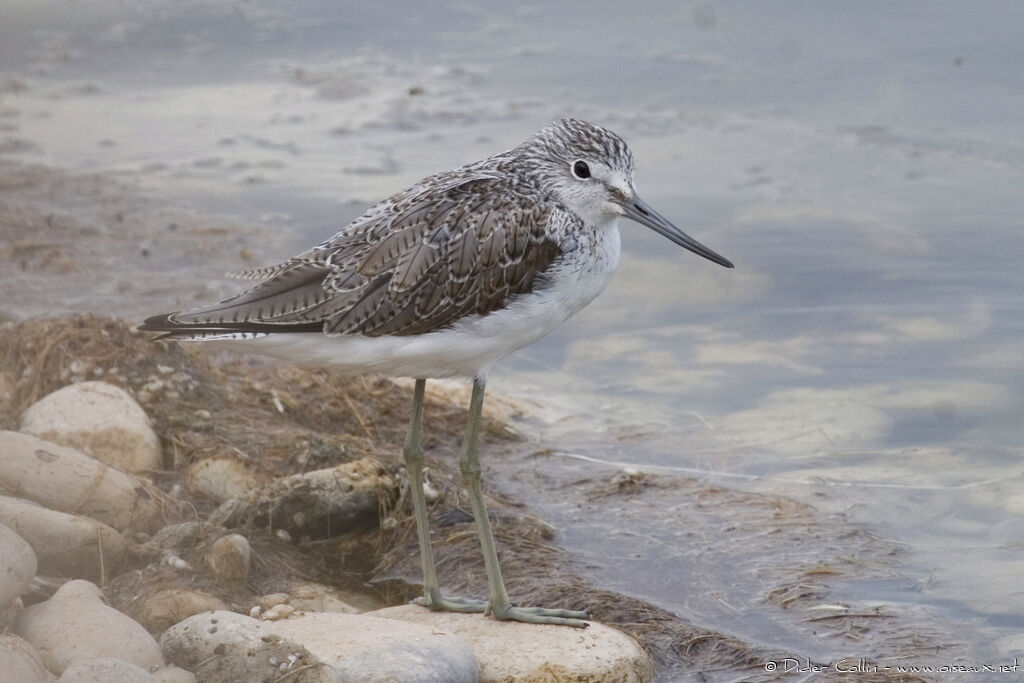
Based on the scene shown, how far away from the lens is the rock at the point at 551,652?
6033 millimetres

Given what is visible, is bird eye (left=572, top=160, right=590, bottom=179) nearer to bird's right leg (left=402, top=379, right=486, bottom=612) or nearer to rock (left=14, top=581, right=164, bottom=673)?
bird's right leg (left=402, top=379, right=486, bottom=612)

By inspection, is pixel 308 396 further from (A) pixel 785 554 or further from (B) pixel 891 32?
(B) pixel 891 32

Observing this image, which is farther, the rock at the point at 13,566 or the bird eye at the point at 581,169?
the bird eye at the point at 581,169

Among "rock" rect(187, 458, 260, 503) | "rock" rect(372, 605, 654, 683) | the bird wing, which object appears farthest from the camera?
"rock" rect(187, 458, 260, 503)

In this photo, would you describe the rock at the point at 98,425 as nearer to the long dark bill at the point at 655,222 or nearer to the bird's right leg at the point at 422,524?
the bird's right leg at the point at 422,524

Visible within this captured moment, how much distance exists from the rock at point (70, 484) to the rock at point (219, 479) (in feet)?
1.98

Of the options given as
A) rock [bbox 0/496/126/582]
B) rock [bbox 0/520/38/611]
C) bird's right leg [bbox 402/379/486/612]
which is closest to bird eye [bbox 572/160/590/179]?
bird's right leg [bbox 402/379/486/612]

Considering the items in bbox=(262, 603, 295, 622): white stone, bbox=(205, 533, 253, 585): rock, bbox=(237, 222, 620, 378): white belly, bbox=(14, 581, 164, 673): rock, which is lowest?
bbox=(262, 603, 295, 622): white stone

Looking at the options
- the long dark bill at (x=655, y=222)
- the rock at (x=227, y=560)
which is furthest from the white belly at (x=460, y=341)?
the rock at (x=227, y=560)

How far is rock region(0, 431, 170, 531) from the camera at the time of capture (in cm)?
664

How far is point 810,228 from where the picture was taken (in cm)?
Answer: 1205

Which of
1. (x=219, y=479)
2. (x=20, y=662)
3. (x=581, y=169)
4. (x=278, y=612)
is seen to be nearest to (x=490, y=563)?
(x=278, y=612)

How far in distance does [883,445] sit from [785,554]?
1.70 meters

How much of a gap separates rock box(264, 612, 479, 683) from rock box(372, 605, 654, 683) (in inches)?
7.2
